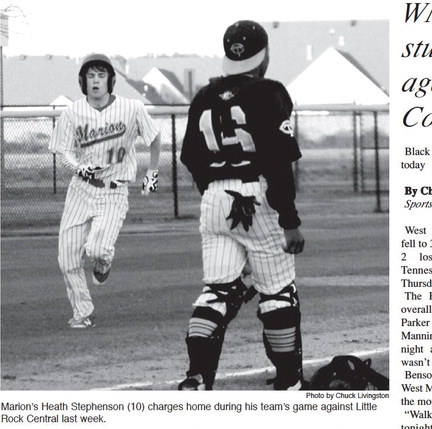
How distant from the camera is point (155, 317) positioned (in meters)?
8.63

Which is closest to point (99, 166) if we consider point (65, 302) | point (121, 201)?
point (121, 201)

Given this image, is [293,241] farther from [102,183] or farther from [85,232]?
[85,232]

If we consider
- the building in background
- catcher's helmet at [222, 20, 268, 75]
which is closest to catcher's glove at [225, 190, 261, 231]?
catcher's helmet at [222, 20, 268, 75]

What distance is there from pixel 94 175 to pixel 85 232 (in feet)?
1.34

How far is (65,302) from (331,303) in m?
1.90

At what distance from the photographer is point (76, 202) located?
8.42 metres

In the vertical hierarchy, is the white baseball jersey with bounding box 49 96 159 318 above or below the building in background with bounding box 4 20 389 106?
below

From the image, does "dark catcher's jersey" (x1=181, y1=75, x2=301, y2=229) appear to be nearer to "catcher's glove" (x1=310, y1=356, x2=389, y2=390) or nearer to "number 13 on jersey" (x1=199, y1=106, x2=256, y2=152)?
"number 13 on jersey" (x1=199, y1=106, x2=256, y2=152)

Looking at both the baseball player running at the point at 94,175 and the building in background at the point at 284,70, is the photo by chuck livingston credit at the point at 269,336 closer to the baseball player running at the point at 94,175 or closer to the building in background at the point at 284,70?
the baseball player running at the point at 94,175

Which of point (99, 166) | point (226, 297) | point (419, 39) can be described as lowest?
point (226, 297)

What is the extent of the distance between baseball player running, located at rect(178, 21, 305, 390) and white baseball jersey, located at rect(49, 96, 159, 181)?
8.19 ft

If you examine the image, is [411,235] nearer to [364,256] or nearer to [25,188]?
[364,256]

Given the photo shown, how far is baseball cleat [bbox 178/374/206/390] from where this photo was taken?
572 cm

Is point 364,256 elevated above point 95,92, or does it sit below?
below
